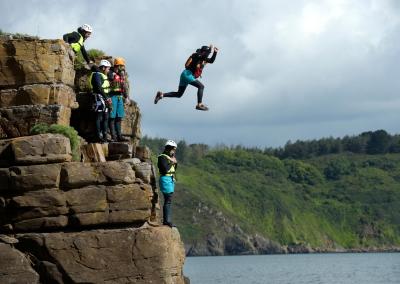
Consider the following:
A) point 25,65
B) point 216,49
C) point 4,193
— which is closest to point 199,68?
point 216,49

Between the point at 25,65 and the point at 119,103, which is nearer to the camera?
the point at 25,65

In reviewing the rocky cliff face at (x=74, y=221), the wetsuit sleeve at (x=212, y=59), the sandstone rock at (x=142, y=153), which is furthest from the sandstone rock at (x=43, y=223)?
the wetsuit sleeve at (x=212, y=59)

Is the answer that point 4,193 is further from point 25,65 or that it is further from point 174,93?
point 174,93

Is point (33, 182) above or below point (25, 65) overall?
below

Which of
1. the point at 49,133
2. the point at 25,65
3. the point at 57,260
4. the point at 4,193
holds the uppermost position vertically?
the point at 25,65

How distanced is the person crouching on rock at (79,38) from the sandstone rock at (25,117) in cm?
264

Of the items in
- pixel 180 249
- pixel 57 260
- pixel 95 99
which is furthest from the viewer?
pixel 95 99

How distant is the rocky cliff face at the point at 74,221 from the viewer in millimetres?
22359

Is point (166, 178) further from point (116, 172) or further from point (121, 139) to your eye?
point (121, 139)

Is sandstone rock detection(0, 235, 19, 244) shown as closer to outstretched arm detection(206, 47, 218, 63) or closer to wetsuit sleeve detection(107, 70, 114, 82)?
wetsuit sleeve detection(107, 70, 114, 82)

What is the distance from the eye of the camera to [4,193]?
22.6 metres

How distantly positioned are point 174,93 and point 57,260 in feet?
22.5

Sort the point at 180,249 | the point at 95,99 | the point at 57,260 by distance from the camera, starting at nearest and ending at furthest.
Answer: the point at 57,260
the point at 180,249
the point at 95,99

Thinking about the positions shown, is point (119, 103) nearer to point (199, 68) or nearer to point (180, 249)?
point (199, 68)
